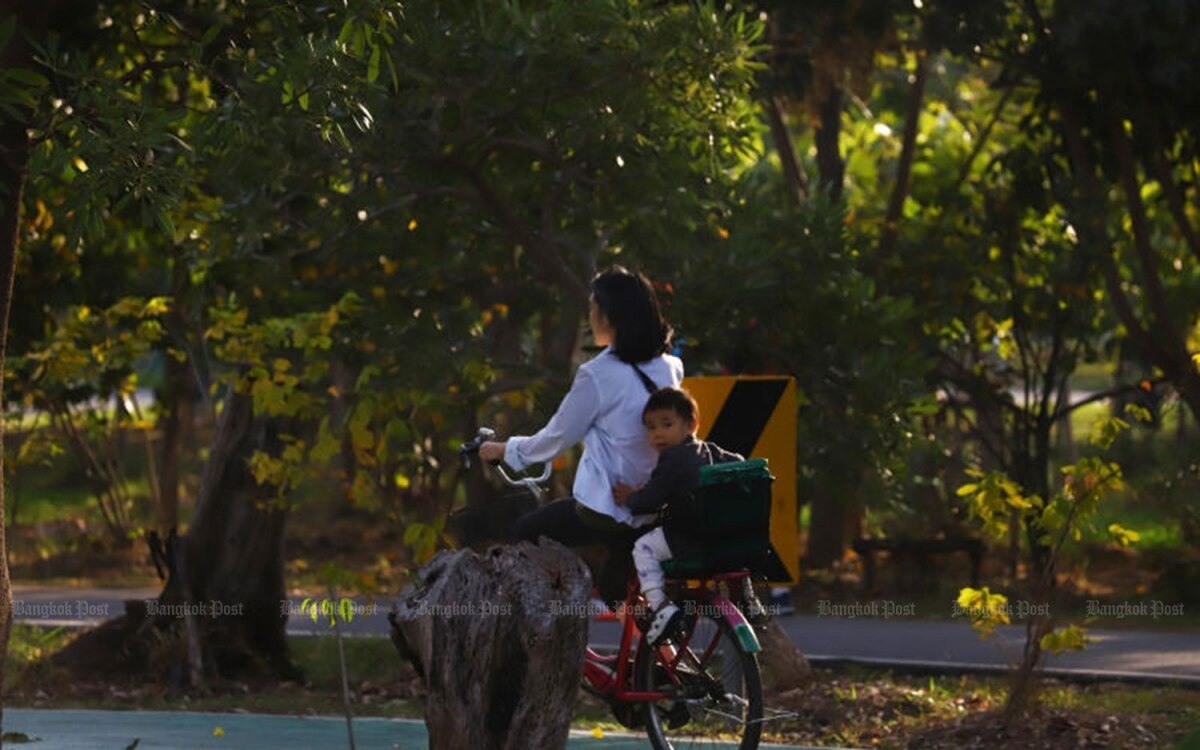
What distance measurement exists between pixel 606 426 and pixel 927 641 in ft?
20.9

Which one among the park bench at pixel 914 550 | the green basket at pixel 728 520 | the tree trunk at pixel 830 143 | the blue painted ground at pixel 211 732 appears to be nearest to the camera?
the green basket at pixel 728 520

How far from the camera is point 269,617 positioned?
1396 centimetres

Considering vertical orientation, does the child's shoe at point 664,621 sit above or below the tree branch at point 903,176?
below

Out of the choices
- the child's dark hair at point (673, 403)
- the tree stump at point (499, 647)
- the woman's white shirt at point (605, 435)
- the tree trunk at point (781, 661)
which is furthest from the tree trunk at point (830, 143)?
the tree stump at point (499, 647)

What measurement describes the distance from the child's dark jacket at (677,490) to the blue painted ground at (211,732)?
1393 millimetres

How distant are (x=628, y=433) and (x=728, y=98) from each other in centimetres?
416

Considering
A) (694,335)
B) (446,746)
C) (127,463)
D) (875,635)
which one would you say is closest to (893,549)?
(875,635)

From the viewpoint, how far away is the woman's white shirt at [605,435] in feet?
27.9

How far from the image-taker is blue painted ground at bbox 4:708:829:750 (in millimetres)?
10086

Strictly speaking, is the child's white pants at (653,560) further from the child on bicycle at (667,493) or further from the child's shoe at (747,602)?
the child's shoe at (747,602)

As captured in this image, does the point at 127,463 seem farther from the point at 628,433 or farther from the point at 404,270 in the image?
the point at 628,433

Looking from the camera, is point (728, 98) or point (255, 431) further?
point (255, 431)

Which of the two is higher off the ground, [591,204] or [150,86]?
[150,86]

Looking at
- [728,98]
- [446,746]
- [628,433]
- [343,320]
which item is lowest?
[446,746]
